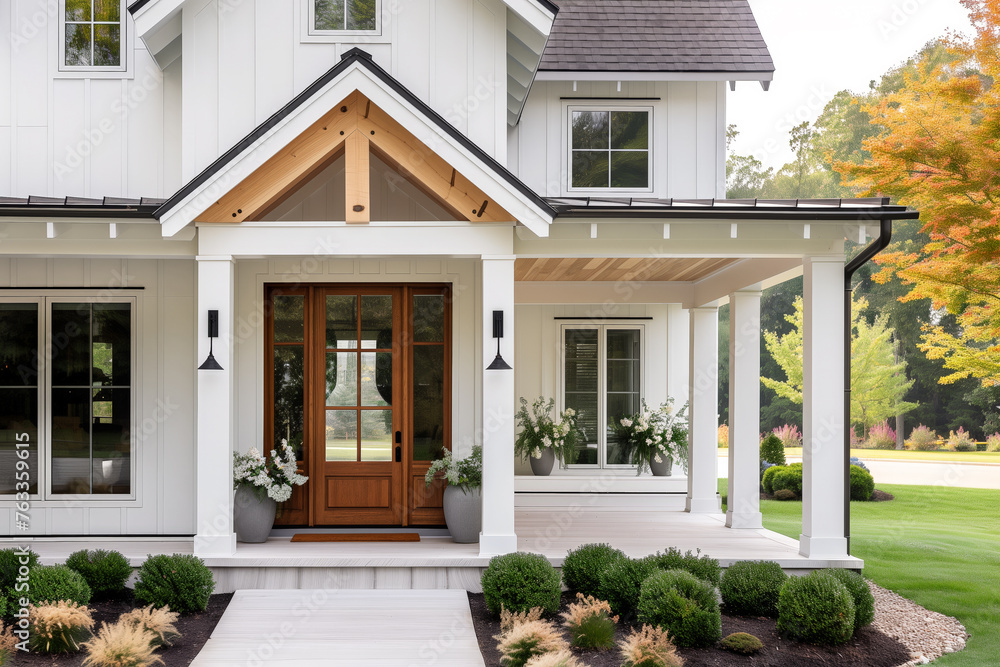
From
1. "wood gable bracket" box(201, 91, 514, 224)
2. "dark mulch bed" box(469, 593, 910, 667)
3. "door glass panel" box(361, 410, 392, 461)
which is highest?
"wood gable bracket" box(201, 91, 514, 224)

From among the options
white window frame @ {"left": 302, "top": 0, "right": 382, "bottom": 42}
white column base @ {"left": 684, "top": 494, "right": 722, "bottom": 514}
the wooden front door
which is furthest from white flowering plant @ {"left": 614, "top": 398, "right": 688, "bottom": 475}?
white window frame @ {"left": 302, "top": 0, "right": 382, "bottom": 42}

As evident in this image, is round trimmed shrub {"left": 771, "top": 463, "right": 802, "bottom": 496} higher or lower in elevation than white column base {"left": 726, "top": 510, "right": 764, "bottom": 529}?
lower

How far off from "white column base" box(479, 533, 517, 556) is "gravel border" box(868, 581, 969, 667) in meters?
3.10

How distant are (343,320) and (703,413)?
5.00 m

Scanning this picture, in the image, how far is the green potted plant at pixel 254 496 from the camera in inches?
300

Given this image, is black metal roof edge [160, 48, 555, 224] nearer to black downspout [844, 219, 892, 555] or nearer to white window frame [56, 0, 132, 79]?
white window frame [56, 0, 132, 79]

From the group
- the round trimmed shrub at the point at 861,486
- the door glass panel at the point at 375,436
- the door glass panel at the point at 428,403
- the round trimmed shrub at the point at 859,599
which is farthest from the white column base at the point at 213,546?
the round trimmed shrub at the point at 861,486

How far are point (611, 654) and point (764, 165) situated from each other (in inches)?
1253

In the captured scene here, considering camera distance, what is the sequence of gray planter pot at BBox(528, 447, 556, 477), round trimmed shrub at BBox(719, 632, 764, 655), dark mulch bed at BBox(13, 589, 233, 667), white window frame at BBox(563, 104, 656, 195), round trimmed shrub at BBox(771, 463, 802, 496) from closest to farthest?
1. dark mulch bed at BBox(13, 589, 233, 667)
2. round trimmed shrub at BBox(719, 632, 764, 655)
3. white window frame at BBox(563, 104, 656, 195)
4. gray planter pot at BBox(528, 447, 556, 477)
5. round trimmed shrub at BBox(771, 463, 802, 496)

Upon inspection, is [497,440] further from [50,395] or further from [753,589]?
[50,395]

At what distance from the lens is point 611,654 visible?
5.68m

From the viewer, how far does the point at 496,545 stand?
7.04 metres

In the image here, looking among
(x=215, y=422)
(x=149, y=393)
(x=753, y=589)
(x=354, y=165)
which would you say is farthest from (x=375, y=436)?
(x=753, y=589)

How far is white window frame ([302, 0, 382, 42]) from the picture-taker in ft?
24.5
